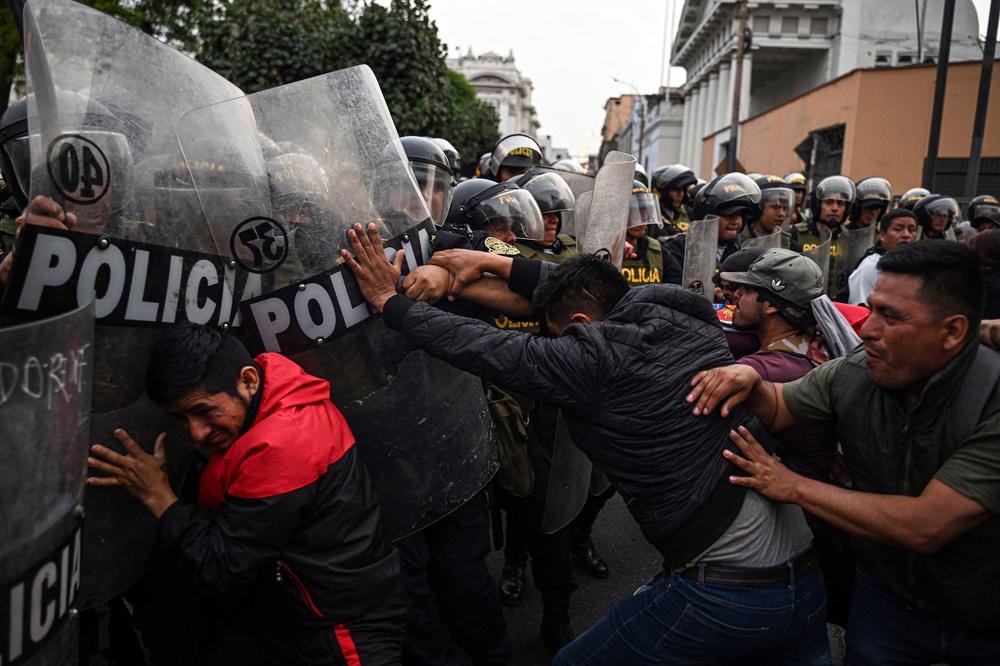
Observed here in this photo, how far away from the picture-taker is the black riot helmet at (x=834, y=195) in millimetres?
6695

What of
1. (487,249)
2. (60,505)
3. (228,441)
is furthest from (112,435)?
(487,249)

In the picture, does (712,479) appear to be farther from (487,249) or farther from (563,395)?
(487,249)

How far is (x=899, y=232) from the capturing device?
212 inches

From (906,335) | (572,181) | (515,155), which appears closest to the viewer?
(906,335)

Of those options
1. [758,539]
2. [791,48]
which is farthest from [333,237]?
[791,48]

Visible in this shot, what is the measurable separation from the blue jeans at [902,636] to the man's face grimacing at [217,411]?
182 centimetres

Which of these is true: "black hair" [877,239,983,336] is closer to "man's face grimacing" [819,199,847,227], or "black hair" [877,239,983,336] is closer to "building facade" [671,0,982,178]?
"man's face grimacing" [819,199,847,227]

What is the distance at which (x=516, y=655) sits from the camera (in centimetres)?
322

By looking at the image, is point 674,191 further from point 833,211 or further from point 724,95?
point 724,95

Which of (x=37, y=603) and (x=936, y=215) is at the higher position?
(x=936, y=215)

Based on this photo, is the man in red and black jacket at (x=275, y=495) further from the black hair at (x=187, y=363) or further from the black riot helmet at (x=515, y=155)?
the black riot helmet at (x=515, y=155)

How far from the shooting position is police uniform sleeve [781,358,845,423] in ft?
6.90

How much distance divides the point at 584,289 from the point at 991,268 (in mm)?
2865

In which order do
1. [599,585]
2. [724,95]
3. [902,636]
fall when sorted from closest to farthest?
[902,636] < [599,585] < [724,95]
